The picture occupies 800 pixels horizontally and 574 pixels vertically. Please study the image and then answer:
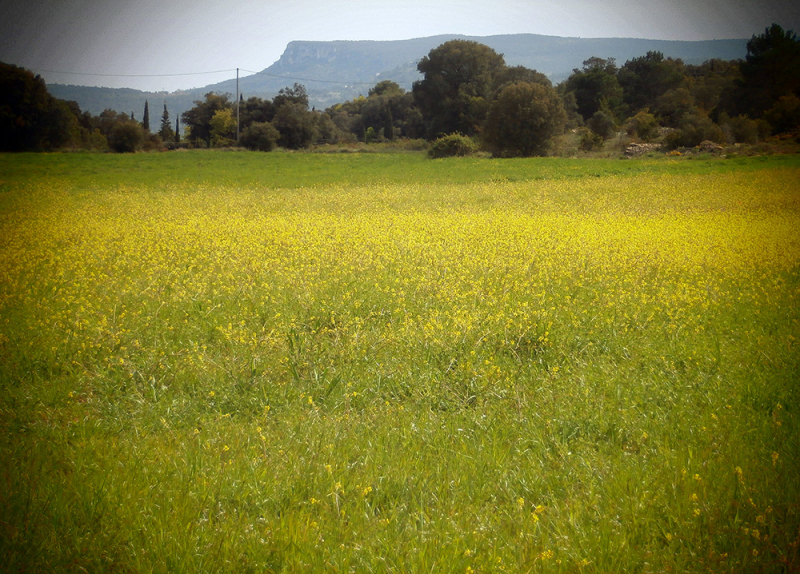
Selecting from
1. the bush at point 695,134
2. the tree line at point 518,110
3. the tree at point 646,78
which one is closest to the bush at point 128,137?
the tree line at point 518,110

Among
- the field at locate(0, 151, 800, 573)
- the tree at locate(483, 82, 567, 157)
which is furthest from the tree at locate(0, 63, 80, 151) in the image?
the tree at locate(483, 82, 567, 157)

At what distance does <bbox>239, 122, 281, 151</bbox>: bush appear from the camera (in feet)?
164

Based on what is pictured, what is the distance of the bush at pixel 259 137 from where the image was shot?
49.9 m

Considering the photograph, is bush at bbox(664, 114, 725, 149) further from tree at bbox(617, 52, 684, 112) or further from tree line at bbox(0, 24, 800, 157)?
tree at bbox(617, 52, 684, 112)

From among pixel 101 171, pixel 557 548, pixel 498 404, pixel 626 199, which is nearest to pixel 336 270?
pixel 498 404

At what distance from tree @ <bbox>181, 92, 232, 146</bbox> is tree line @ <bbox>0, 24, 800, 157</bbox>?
122 mm

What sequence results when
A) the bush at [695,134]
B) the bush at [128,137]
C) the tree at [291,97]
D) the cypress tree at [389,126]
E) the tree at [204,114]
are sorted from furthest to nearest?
the cypress tree at [389,126]
the tree at [204,114]
the tree at [291,97]
the bush at [695,134]
the bush at [128,137]

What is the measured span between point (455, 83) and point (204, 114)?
30.1 metres

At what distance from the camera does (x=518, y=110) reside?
40562mm

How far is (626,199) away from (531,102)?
26.3 m

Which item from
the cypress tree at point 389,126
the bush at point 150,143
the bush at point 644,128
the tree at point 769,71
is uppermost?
the cypress tree at point 389,126

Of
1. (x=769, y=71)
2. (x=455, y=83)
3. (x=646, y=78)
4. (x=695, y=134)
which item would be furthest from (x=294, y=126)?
(x=769, y=71)

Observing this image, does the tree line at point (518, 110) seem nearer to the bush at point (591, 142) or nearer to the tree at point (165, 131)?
the bush at point (591, 142)

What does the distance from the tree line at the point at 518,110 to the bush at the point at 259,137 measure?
10 cm
